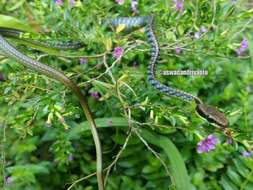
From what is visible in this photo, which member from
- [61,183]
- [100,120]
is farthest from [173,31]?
[61,183]

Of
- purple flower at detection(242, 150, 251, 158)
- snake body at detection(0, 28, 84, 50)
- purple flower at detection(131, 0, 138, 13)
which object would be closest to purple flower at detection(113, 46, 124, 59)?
snake body at detection(0, 28, 84, 50)

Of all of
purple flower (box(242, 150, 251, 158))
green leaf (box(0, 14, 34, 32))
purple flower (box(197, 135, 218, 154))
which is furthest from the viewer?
green leaf (box(0, 14, 34, 32))

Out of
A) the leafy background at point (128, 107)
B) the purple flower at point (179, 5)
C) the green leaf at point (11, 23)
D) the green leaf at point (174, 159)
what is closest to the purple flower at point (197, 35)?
the leafy background at point (128, 107)

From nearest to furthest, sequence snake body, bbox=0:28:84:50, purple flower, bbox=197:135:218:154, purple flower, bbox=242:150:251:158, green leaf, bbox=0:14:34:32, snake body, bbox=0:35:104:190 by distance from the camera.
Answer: snake body, bbox=0:35:104:190, purple flower, bbox=197:135:218:154, purple flower, bbox=242:150:251:158, snake body, bbox=0:28:84:50, green leaf, bbox=0:14:34:32

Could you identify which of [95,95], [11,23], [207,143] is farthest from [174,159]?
[11,23]

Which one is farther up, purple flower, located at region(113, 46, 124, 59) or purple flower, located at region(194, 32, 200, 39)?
purple flower, located at region(194, 32, 200, 39)

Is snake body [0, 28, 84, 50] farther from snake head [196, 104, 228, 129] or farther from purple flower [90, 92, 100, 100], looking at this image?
snake head [196, 104, 228, 129]

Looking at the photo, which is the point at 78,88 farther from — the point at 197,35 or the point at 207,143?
the point at 197,35

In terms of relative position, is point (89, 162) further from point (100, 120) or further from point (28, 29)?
point (28, 29)
